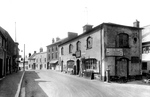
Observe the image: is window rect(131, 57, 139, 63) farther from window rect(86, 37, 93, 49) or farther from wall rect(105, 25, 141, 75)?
window rect(86, 37, 93, 49)

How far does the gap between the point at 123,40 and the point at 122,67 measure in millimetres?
3390

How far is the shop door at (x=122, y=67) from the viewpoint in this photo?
14.7 meters

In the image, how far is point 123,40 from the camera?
1542 cm

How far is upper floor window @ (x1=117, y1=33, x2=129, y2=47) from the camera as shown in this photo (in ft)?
49.7

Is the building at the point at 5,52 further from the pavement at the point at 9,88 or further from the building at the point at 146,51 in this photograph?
the building at the point at 146,51

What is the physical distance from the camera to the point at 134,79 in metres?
15.3

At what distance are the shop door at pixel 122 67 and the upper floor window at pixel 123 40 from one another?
1987 mm

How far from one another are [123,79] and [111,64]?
2237mm

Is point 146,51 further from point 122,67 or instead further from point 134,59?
point 122,67

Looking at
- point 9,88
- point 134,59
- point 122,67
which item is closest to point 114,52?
point 122,67

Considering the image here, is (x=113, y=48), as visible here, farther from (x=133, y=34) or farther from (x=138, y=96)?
(x=138, y=96)

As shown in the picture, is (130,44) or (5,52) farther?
(5,52)

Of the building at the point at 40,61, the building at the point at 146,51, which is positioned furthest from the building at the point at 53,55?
the building at the point at 146,51

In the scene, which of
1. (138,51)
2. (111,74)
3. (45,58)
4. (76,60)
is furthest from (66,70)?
(45,58)
